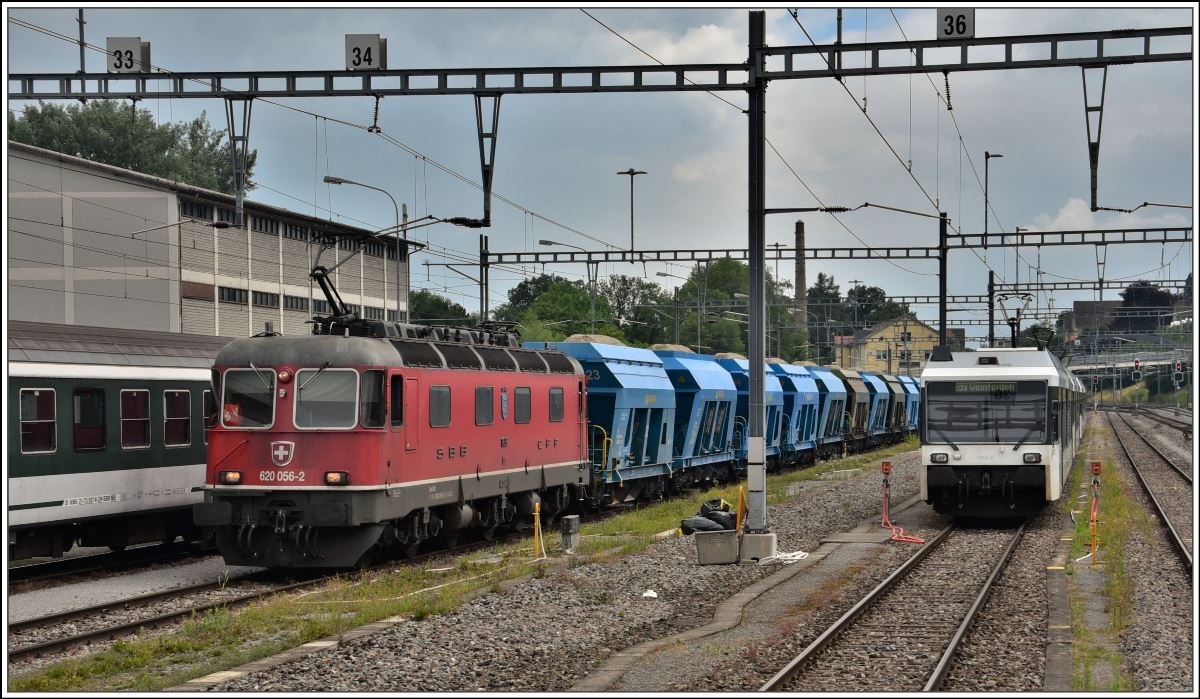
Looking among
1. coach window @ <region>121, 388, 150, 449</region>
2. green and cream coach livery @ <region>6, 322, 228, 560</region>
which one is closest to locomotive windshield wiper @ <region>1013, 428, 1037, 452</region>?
green and cream coach livery @ <region>6, 322, 228, 560</region>

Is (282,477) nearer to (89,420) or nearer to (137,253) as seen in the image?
(89,420)

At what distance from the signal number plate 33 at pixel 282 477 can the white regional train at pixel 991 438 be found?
11.4 metres

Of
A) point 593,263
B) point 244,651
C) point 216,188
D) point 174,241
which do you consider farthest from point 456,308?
point 244,651

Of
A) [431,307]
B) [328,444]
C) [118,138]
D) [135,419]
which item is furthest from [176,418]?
[431,307]

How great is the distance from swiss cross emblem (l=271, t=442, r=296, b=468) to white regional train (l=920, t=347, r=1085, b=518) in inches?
451

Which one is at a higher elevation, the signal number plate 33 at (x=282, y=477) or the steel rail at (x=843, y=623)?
the signal number plate 33 at (x=282, y=477)

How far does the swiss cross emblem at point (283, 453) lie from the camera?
1745 centimetres

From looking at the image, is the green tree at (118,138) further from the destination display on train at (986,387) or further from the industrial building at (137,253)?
the destination display on train at (986,387)

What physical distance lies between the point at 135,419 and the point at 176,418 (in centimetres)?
104

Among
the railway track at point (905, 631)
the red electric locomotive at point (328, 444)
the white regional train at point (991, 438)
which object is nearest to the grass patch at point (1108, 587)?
the railway track at point (905, 631)

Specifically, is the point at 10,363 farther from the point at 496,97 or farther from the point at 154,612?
the point at 496,97

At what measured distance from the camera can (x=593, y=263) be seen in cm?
4191

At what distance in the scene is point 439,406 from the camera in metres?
19.5

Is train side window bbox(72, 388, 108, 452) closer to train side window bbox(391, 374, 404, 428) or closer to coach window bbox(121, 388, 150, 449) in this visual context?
coach window bbox(121, 388, 150, 449)
